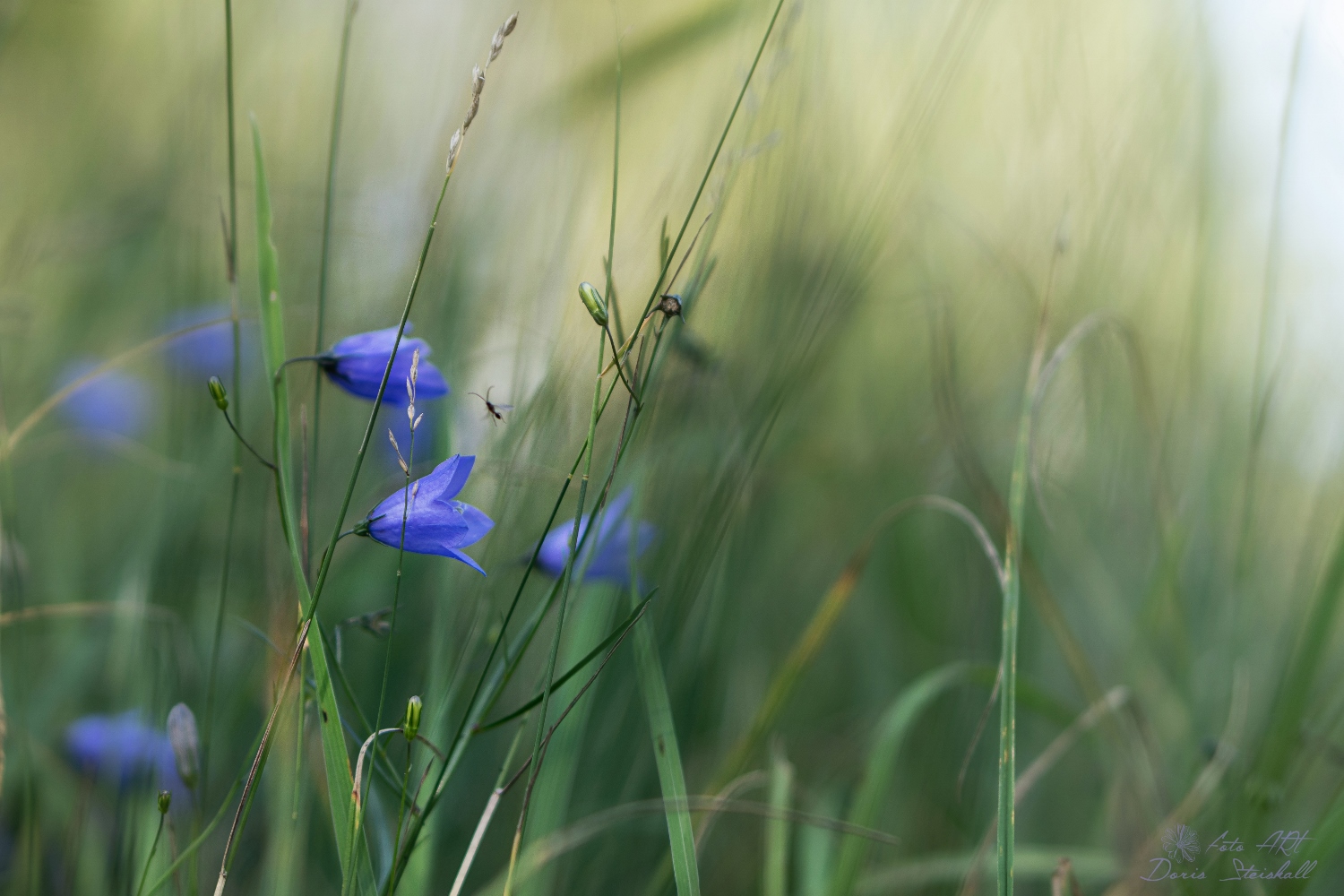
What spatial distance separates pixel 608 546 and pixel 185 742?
1.20ft

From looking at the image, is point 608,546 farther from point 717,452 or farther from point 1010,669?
point 1010,669

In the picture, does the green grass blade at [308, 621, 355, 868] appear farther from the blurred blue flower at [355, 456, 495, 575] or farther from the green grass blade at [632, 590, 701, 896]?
the green grass blade at [632, 590, 701, 896]

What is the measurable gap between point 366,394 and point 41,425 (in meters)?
1.35

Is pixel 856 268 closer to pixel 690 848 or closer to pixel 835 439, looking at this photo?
pixel 690 848

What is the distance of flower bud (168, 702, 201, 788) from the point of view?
59 centimetres

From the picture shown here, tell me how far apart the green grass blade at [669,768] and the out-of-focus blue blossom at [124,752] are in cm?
47

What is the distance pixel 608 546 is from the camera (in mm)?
772

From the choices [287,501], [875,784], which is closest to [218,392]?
[287,501]

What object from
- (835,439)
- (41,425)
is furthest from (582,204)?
(41,425)

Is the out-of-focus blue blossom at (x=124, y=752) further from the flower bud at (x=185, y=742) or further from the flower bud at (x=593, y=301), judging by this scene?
the flower bud at (x=593, y=301)

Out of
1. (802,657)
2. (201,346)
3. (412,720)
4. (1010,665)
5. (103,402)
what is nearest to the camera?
(412,720)

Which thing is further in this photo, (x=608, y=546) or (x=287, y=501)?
(x=608, y=546)

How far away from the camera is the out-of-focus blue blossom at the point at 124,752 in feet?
2.56

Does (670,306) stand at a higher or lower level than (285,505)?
higher
